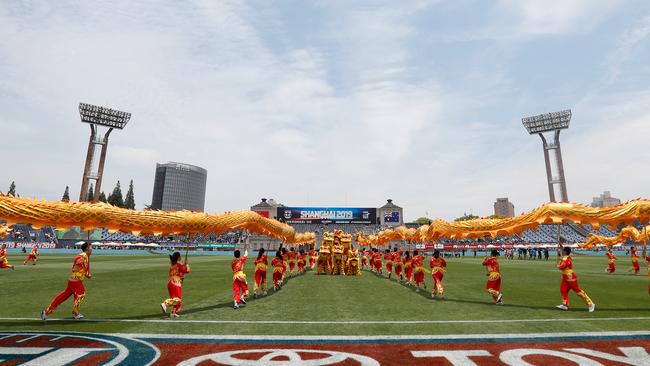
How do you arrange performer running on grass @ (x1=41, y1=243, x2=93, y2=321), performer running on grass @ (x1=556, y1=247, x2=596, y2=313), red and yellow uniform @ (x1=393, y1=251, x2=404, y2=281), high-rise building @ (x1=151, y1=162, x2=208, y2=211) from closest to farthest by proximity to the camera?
performer running on grass @ (x1=41, y1=243, x2=93, y2=321)
performer running on grass @ (x1=556, y1=247, x2=596, y2=313)
red and yellow uniform @ (x1=393, y1=251, x2=404, y2=281)
high-rise building @ (x1=151, y1=162, x2=208, y2=211)

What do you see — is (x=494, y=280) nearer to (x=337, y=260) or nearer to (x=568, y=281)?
(x=568, y=281)

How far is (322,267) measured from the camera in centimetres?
2400

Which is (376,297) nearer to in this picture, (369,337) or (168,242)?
(369,337)

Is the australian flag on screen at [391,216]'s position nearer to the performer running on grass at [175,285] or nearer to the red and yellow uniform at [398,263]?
the red and yellow uniform at [398,263]

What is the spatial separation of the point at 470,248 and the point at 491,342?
241 ft

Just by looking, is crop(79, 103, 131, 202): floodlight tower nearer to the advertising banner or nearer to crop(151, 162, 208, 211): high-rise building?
the advertising banner

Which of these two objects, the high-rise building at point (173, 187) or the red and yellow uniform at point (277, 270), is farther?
the high-rise building at point (173, 187)

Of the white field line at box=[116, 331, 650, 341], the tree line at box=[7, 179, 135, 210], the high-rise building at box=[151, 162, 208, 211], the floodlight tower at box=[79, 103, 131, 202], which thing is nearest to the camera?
the white field line at box=[116, 331, 650, 341]

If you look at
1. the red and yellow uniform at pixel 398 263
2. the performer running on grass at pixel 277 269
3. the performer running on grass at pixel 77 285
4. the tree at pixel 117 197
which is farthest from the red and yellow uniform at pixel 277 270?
the tree at pixel 117 197

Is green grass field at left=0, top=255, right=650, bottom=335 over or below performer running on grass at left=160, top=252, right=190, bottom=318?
below

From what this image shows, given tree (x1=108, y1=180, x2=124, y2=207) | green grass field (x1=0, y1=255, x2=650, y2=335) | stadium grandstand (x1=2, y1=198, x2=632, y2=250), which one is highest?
tree (x1=108, y1=180, x2=124, y2=207)

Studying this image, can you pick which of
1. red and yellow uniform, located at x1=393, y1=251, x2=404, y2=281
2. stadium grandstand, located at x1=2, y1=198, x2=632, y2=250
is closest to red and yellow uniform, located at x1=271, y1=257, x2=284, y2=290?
red and yellow uniform, located at x1=393, y1=251, x2=404, y2=281

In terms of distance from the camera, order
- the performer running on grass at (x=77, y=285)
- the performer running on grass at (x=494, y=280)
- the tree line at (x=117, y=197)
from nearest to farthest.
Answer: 1. the performer running on grass at (x=77, y=285)
2. the performer running on grass at (x=494, y=280)
3. the tree line at (x=117, y=197)

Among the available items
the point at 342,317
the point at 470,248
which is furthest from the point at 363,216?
the point at 342,317
